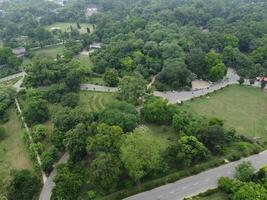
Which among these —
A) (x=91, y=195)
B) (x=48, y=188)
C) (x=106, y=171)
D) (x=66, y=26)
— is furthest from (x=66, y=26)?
(x=91, y=195)

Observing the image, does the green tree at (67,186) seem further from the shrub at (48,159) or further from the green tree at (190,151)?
the green tree at (190,151)

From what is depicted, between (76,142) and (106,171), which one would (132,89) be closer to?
(76,142)

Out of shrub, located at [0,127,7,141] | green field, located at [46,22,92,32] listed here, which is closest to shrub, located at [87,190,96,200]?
shrub, located at [0,127,7,141]

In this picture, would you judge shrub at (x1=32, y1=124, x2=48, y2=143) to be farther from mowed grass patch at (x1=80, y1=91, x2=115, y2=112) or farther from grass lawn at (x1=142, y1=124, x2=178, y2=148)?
grass lawn at (x1=142, y1=124, x2=178, y2=148)

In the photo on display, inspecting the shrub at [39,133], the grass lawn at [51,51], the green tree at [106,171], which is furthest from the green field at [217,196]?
the grass lawn at [51,51]

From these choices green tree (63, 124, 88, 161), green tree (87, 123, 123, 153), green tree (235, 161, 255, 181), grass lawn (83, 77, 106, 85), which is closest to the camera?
→ green tree (235, 161, 255, 181)

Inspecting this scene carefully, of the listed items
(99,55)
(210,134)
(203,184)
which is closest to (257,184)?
(203,184)
